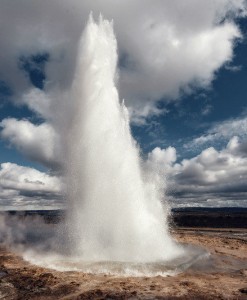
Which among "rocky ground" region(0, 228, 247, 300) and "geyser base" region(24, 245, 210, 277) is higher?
"geyser base" region(24, 245, 210, 277)

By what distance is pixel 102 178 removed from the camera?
21.5 metres

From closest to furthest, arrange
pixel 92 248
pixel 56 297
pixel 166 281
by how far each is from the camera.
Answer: pixel 56 297, pixel 166 281, pixel 92 248

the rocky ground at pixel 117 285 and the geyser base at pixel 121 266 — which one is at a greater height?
the geyser base at pixel 121 266

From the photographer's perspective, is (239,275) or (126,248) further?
(126,248)

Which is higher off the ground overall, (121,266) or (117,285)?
(121,266)

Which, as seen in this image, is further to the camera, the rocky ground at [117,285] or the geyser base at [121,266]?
the geyser base at [121,266]

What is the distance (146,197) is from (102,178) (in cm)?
382

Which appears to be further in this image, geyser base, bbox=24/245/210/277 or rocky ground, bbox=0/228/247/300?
geyser base, bbox=24/245/210/277

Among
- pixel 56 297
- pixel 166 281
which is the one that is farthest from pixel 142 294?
pixel 56 297

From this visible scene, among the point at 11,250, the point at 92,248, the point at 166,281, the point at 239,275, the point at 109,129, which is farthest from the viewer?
the point at 11,250

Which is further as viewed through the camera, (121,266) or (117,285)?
(121,266)

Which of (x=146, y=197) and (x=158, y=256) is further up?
(x=146, y=197)

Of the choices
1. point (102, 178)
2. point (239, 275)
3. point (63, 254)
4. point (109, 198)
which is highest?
point (102, 178)

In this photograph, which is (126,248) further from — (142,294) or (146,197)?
(142,294)
